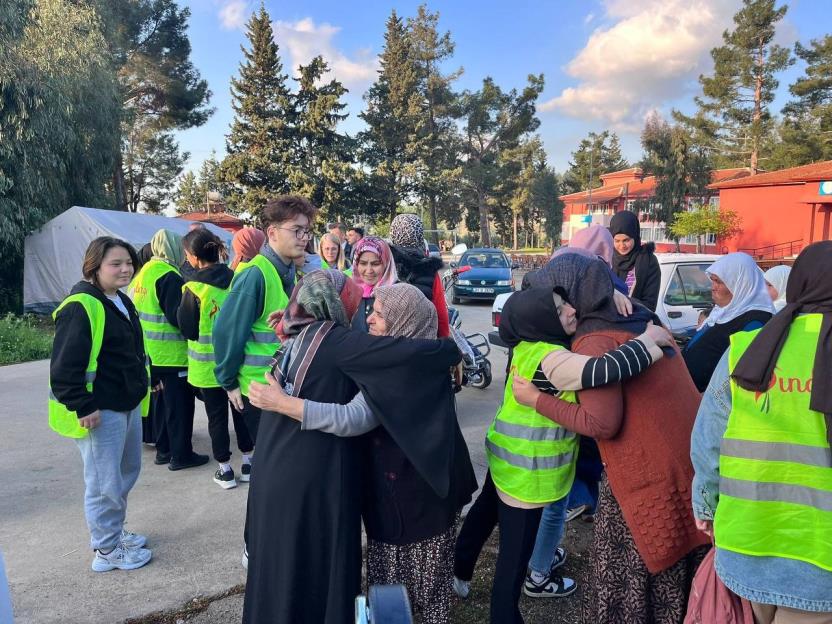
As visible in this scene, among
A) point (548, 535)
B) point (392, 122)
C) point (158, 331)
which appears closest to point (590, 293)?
point (548, 535)

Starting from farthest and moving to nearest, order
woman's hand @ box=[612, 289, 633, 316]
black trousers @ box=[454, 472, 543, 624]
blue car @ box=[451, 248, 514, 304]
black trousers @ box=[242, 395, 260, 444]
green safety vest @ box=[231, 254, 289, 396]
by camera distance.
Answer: blue car @ box=[451, 248, 514, 304] → black trousers @ box=[242, 395, 260, 444] → green safety vest @ box=[231, 254, 289, 396] → black trousers @ box=[454, 472, 543, 624] → woman's hand @ box=[612, 289, 633, 316]

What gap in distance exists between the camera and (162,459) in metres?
4.97

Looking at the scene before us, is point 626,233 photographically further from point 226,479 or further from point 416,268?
point 226,479

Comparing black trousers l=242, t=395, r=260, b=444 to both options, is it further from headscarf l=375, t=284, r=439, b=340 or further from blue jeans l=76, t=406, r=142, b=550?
headscarf l=375, t=284, r=439, b=340

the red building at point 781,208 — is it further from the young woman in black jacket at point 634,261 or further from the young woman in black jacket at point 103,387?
the young woman in black jacket at point 103,387

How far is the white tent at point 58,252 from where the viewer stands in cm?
1399

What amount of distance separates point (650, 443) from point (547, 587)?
1355mm

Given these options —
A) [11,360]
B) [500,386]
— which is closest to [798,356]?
[500,386]

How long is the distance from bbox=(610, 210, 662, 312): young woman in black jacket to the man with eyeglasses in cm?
306

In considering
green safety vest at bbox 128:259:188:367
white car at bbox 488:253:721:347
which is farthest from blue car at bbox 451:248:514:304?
green safety vest at bbox 128:259:188:367

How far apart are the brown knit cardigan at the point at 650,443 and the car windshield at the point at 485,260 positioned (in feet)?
49.4

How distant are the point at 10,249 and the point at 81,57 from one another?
19.5 feet

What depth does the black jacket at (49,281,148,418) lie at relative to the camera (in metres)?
2.92

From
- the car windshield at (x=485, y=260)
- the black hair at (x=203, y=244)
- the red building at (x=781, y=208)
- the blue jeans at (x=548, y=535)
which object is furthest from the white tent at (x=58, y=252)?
the red building at (x=781, y=208)
